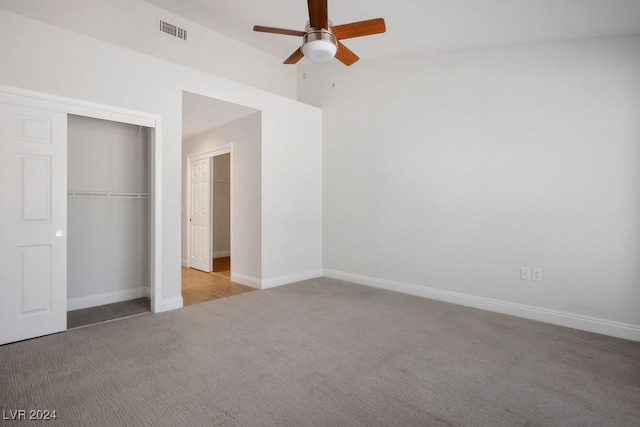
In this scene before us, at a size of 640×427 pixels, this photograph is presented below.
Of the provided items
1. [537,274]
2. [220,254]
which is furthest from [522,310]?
[220,254]

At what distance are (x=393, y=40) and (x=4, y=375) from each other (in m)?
4.75

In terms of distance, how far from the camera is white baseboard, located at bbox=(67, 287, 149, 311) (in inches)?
148

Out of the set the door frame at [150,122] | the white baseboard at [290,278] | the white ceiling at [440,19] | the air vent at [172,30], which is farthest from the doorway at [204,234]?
the white ceiling at [440,19]

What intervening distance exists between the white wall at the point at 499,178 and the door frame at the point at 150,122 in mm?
2615

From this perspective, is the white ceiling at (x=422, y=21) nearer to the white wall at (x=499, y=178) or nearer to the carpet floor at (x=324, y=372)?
the white wall at (x=499, y=178)

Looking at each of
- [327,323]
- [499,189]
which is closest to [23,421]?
[327,323]

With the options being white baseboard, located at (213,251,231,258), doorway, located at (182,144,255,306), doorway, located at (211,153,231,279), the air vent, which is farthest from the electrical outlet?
white baseboard, located at (213,251,231,258)

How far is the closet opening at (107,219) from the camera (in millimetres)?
3752

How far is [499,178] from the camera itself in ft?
12.2

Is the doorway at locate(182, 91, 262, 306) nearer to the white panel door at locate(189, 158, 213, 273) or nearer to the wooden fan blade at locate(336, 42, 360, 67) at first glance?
the white panel door at locate(189, 158, 213, 273)

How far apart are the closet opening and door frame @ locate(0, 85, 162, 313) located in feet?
0.31

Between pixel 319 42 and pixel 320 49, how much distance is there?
72 millimetres

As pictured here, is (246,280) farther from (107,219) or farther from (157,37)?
(157,37)

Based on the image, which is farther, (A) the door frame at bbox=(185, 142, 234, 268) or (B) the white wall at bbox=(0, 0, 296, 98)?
(A) the door frame at bbox=(185, 142, 234, 268)
